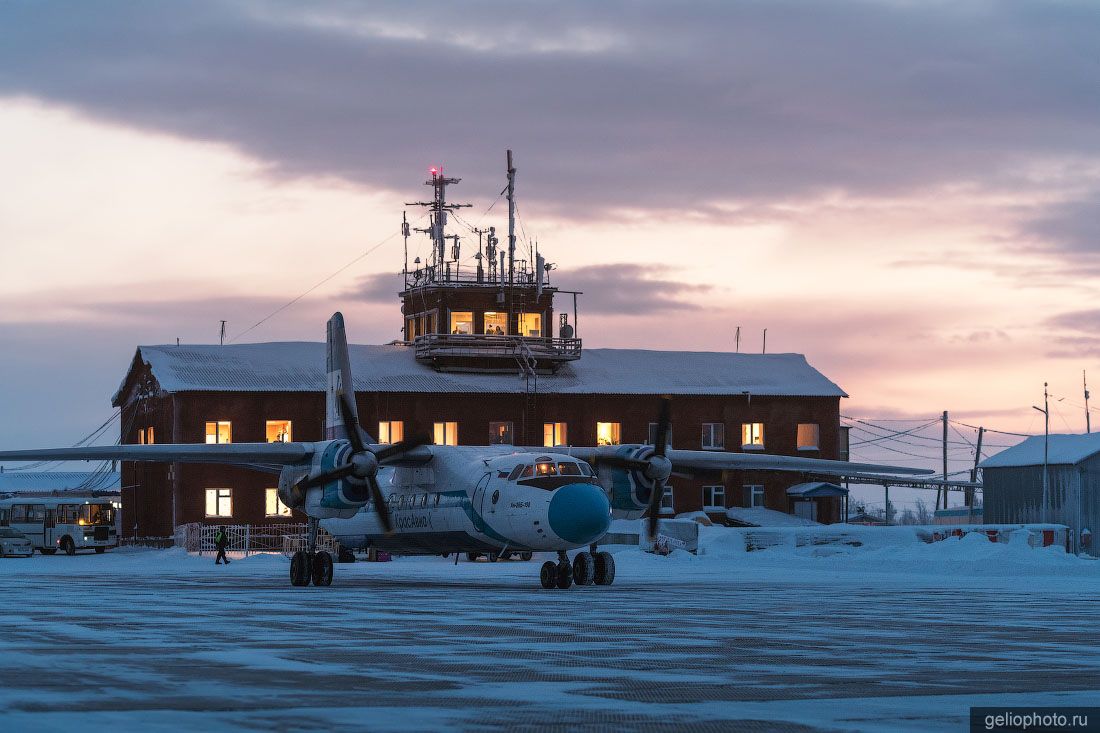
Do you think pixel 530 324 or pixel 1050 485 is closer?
pixel 1050 485

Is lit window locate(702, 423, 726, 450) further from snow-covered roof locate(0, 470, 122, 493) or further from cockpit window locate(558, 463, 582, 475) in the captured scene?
snow-covered roof locate(0, 470, 122, 493)

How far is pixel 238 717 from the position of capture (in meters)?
10.1

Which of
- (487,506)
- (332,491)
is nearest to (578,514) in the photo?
(487,506)

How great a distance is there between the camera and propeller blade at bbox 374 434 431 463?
114ft

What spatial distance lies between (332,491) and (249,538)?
38210 mm

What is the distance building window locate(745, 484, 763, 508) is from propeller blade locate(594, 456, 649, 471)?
47424 millimetres

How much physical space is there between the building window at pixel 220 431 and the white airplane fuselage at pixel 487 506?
35.6 m

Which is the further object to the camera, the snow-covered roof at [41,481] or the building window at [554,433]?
the snow-covered roof at [41,481]

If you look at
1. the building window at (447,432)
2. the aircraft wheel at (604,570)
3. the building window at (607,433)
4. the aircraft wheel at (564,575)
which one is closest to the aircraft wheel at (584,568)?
the aircraft wheel at (604,570)

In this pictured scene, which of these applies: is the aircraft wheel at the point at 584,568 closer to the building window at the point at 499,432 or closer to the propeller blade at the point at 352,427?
the propeller blade at the point at 352,427

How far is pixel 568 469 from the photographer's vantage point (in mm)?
31844

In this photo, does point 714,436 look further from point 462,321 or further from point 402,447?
point 402,447

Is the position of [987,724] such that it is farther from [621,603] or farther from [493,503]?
[493,503]

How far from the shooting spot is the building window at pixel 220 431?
241ft
